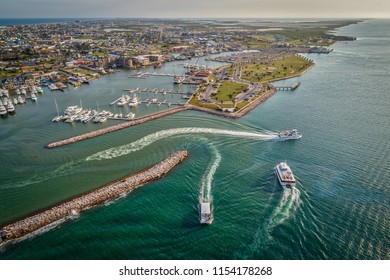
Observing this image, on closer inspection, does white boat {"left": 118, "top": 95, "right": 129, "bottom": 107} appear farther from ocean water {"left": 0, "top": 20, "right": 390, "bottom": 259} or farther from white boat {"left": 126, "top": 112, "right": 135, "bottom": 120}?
ocean water {"left": 0, "top": 20, "right": 390, "bottom": 259}

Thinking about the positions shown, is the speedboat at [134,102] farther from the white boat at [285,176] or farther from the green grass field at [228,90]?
the white boat at [285,176]

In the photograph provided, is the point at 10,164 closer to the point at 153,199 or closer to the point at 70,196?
the point at 70,196

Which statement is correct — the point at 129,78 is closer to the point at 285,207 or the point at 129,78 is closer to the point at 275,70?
the point at 275,70

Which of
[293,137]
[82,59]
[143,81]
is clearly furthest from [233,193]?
[82,59]

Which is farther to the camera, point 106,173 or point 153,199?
point 106,173

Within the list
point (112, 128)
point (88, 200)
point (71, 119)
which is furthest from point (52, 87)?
point (88, 200)

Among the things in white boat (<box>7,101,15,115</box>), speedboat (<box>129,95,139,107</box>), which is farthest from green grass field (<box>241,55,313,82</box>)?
white boat (<box>7,101,15,115</box>)
